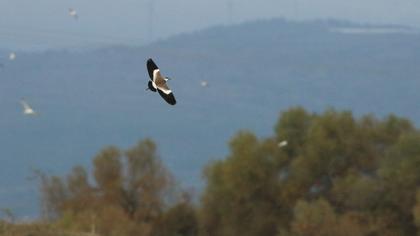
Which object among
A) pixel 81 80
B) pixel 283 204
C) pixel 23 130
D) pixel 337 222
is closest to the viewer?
pixel 337 222

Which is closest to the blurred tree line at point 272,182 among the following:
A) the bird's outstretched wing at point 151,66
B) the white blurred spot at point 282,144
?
the white blurred spot at point 282,144

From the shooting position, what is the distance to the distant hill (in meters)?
111

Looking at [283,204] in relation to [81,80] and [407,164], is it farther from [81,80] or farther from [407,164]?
[81,80]

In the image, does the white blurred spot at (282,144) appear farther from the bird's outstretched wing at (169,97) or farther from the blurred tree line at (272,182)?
the bird's outstretched wing at (169,97)

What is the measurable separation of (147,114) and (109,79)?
9.34 metres

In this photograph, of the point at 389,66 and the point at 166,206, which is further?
the point at 389,66

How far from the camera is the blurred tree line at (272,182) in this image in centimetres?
2941

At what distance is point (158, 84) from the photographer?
461 centimetres

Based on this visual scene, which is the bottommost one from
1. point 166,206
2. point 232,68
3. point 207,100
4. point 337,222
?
point 337,222

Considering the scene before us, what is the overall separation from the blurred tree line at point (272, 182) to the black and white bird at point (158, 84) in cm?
2456

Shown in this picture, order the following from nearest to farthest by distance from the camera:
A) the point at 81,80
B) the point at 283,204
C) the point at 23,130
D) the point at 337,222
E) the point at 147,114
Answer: the point at 337,222, the point at 283,204, the point at 23,130, the point at 147,114, the point at 81,80

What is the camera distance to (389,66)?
128m

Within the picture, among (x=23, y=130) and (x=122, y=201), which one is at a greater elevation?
(x=23, y=130)

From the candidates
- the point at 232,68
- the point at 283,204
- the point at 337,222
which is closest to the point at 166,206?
the point at 283,204
